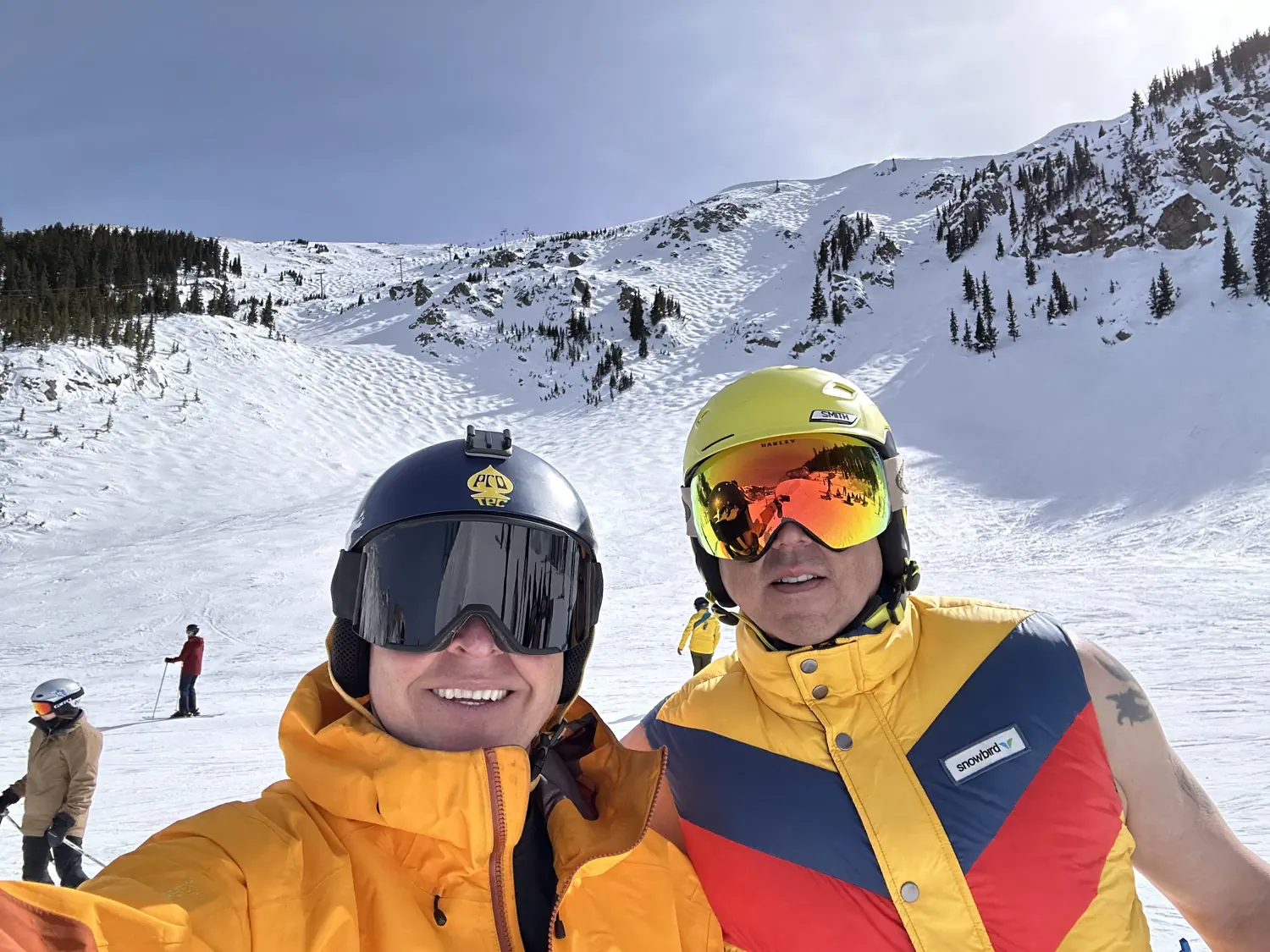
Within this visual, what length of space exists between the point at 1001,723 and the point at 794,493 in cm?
89

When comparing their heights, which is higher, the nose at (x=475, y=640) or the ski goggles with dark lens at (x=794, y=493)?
the ski goggles with dark lens at (x=794, y=493)

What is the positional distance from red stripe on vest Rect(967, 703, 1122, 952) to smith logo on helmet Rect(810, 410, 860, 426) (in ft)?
3.66

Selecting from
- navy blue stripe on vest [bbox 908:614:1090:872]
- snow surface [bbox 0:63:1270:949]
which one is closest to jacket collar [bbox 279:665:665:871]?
navy blue stripe on vest [bbox 908:614:1090:872]

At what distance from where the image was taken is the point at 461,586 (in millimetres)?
1920

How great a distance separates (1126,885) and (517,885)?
1538mm

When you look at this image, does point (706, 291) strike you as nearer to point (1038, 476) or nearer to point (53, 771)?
point (1038, 476)

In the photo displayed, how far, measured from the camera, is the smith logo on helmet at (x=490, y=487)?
→ 1.97m

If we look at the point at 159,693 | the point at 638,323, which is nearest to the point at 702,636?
the point at 159,693

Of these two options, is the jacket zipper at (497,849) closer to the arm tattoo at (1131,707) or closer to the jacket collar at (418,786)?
the jacket collar at (418,786)

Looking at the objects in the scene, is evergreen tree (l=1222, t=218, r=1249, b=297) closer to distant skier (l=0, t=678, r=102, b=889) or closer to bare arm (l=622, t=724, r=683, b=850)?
bare arm (l=622, t=724, r=683, b=850)

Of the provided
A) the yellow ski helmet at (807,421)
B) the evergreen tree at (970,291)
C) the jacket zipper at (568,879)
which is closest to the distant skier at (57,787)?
the jacket zipper at (568,879)

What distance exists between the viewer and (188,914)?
117 cm

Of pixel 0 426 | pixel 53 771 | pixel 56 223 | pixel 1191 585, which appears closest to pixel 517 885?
pixel 53 771

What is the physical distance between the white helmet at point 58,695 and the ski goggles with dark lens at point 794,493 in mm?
5319
